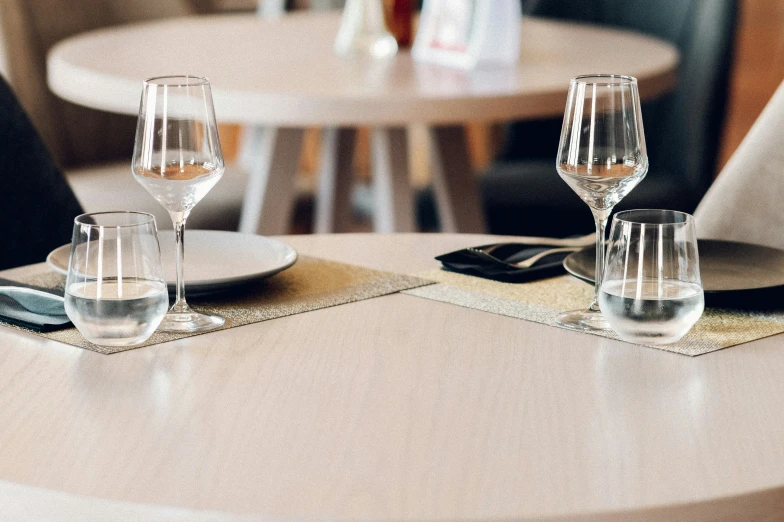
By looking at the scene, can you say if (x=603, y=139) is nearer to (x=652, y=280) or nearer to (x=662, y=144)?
(x=652, y=280)

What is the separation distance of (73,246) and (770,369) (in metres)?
0.49

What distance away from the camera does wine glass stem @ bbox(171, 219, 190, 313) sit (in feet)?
2.82

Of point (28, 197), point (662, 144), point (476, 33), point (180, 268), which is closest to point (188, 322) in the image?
point (180, 268)

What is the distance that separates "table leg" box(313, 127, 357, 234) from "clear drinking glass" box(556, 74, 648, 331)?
1.82 m

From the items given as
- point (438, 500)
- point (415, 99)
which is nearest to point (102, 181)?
point (415, 99)

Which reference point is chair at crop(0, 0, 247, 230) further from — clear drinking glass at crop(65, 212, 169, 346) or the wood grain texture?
clear drinking glass at crop(65, 212, 169, 346)

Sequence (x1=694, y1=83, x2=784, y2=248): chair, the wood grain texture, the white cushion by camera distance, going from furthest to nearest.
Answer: the white cushion < the wood grain texture < (x1=694, y1=83, x2=784, y2=248): chair

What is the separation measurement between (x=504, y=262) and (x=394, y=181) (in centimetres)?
129

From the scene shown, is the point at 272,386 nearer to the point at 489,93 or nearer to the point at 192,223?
the point at 489,93

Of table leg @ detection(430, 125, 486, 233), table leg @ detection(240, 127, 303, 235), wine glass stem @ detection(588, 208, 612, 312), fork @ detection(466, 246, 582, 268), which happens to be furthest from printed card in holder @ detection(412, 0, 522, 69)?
wine glass stem @ detection(588, 208, 612, 312)

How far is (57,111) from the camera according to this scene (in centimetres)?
250

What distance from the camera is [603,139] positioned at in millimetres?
853

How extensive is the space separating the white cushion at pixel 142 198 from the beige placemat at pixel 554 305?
3.84 feet

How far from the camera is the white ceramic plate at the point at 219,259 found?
0.93 m
